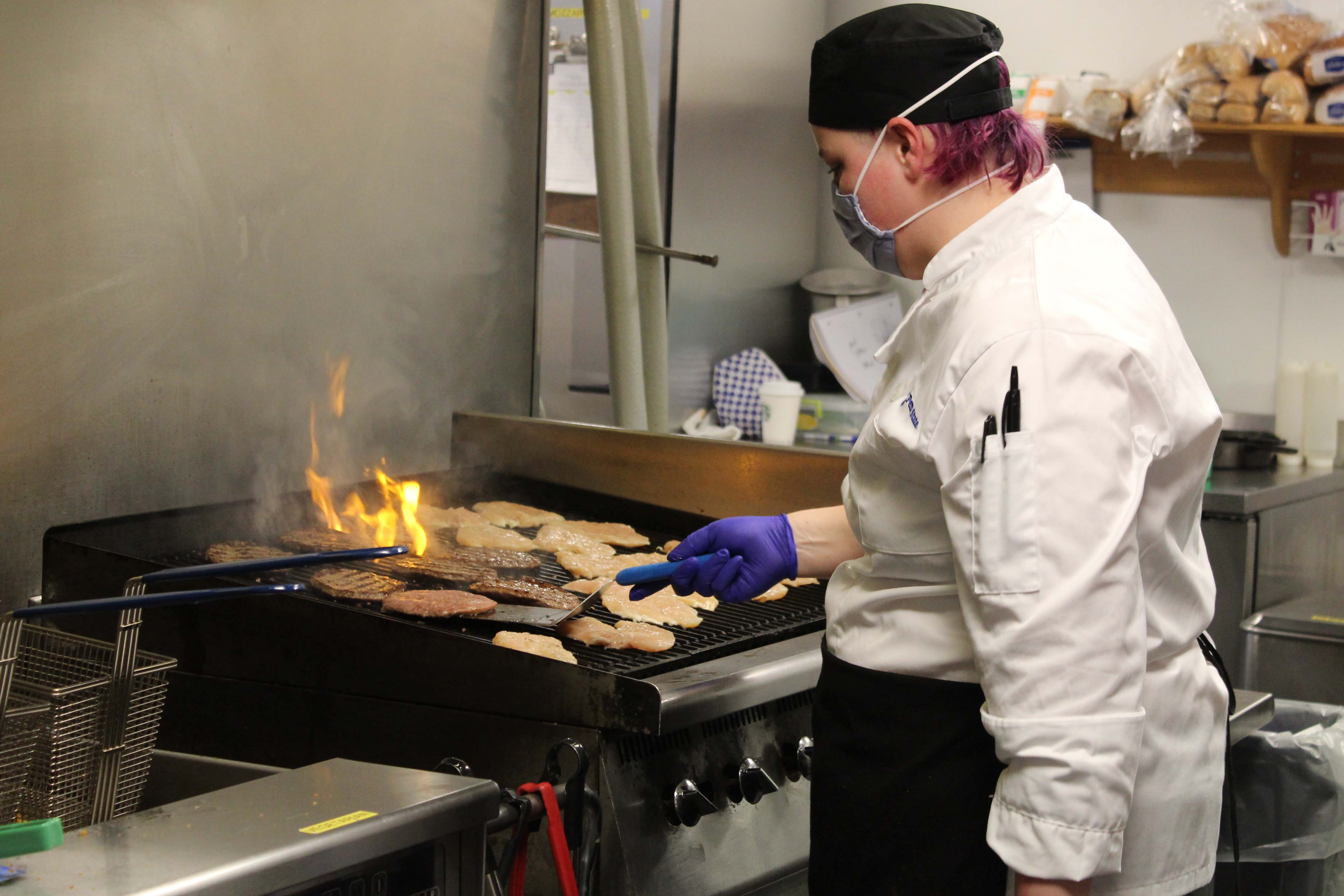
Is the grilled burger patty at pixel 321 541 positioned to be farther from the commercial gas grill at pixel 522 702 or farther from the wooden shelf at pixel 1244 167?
the wooden shelf at pixel 1244 167

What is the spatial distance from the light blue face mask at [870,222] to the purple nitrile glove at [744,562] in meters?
0.40

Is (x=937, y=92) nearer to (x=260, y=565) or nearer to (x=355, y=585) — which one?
(x=260, y=565)

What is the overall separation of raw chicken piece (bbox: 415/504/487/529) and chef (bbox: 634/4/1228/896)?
4.24ft

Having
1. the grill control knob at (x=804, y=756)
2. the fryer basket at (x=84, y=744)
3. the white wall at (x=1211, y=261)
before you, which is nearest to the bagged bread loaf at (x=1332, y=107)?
the white wall at (x=1211, y=261)

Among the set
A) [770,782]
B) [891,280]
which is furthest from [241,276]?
[891,280]

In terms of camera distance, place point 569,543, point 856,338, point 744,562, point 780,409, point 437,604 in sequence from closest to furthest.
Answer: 1. point 744,562
2. point 437,604
3. point 569,543
4. point 780,409
5. point 856,338

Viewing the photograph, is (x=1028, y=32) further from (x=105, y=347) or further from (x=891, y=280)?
(x=105, y=347)

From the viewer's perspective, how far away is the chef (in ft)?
3.62

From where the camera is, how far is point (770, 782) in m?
1.84

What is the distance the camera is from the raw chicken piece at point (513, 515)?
271 cm

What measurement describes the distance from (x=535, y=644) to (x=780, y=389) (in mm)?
2746

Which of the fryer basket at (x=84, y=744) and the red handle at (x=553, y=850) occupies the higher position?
the fryer basket at (x=84, y=744)

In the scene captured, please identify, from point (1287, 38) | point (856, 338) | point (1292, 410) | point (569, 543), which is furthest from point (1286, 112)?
point (569, 543)

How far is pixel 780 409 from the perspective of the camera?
175 inches
